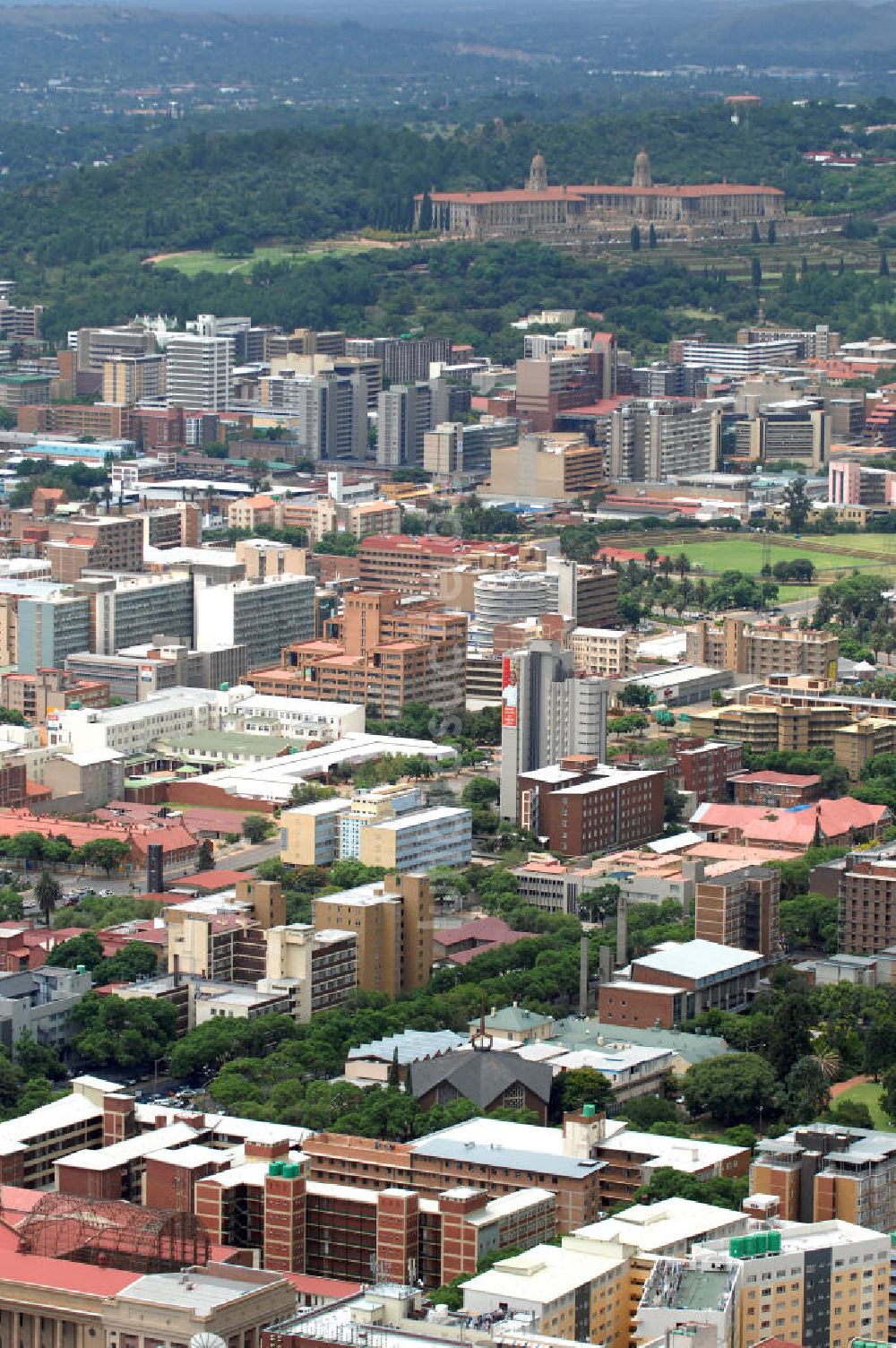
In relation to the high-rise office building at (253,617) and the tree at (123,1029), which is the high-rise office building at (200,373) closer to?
the high-rise office building at (253,617)

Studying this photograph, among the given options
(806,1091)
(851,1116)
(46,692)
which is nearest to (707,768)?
(46,692)

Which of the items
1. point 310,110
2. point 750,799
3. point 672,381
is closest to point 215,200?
point 672,381

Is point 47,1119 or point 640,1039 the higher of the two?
point 47,1119

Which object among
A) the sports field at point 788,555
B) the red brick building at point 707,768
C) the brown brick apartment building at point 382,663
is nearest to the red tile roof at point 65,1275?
the red brick building at point 707,768

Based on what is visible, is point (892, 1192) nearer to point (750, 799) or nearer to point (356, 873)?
point (356, 873)

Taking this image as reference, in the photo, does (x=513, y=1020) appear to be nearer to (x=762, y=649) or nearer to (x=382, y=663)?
(x=382, y=663)

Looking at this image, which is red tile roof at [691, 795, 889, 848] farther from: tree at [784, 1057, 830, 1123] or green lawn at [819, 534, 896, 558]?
green lawn at [819, 534, 896, 558]

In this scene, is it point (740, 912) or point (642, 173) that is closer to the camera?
point (740, 912)
